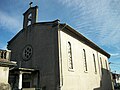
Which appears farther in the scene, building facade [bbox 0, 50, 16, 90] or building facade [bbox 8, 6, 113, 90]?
building facade [bbox 8, 6, 113, 90]

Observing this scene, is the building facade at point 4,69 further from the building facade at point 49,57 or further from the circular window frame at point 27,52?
the circular window frame at point 27,52

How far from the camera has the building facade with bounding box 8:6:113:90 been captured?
11.8 m

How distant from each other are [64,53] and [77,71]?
9.07 feet

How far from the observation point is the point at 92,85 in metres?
17.1

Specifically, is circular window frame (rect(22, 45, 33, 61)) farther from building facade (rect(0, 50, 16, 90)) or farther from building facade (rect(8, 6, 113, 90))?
building facade (rect(0, 50, 16, 90))

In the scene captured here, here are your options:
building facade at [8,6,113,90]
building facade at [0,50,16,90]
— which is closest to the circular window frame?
building facade at [8,6,113,90]

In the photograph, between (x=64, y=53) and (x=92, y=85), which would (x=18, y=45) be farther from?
(x=92, y=85)

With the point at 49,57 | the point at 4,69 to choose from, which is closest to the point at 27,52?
the point at 49,57

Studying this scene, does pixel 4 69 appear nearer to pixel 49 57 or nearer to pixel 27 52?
pixel 49 57

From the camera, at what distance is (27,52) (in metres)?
14.8

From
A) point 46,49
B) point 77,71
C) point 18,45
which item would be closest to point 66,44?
point 46,49

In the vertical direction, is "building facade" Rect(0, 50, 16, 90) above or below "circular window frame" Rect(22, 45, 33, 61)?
below

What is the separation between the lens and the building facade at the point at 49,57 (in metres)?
11.8

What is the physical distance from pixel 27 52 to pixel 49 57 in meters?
3.41
